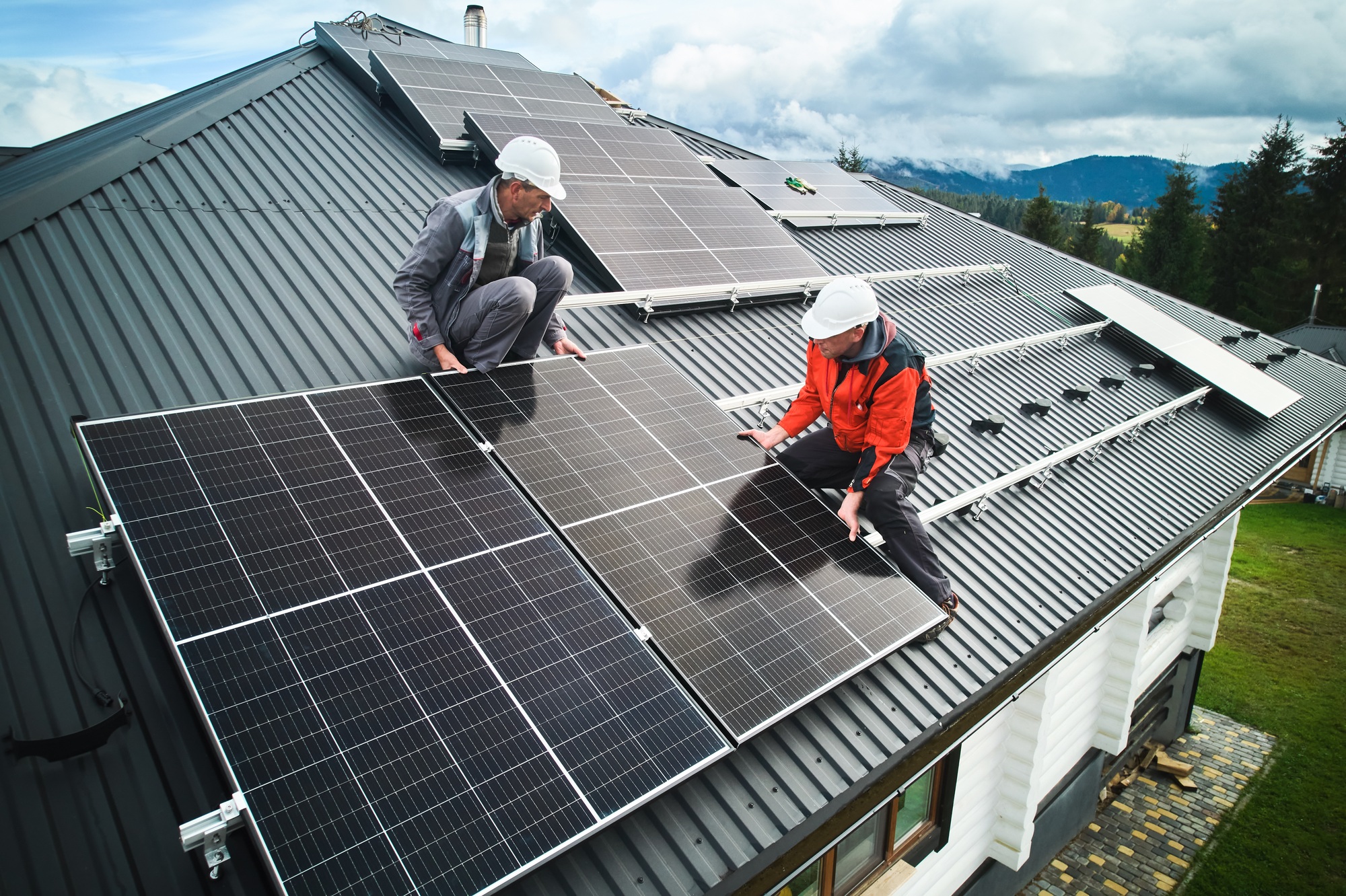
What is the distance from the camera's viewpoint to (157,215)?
25.7ft

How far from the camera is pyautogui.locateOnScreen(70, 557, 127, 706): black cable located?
13.5 ft

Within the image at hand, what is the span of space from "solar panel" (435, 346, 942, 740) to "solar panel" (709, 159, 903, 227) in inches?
A: 341

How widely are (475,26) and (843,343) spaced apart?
1599 centimetres

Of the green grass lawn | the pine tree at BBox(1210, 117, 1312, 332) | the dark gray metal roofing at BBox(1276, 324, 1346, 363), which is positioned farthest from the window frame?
the pine tree at BBox(1210, 117, 1312, 332)

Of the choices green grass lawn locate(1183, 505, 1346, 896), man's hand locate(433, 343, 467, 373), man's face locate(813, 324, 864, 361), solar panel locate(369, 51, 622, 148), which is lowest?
green grass lawn locate(1183, 505, 1346, 896)

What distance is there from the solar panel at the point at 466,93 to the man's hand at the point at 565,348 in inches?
205

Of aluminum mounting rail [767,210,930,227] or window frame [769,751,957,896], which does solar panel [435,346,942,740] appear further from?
aluminum mounting rail [767,210,930,227]

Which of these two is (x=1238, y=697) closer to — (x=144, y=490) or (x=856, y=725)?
(x=856, y=725)

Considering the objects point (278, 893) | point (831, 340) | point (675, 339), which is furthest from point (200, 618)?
point (675, 339)

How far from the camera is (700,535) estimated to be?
595 cm

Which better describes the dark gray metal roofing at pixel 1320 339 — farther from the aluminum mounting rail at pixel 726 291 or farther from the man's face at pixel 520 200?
the man's face at pixel 520 200

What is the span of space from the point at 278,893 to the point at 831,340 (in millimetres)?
5103

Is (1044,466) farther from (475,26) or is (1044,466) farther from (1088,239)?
(1088,239)

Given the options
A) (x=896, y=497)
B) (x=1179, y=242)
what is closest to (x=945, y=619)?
(x=896, y=497)
